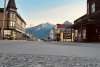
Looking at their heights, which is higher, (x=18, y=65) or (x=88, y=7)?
(x=88, y=7)

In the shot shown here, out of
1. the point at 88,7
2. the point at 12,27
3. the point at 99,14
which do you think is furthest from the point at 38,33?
the point at 99,14

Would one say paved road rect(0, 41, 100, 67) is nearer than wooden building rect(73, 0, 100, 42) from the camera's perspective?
Yes

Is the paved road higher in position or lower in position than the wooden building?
lower

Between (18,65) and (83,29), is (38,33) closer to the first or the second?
(83,29)

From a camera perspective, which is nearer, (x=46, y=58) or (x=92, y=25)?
(x=46, y=58)

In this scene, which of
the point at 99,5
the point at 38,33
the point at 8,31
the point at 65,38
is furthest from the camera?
the point at 38,33

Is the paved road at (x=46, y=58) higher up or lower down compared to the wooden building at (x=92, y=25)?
lower down

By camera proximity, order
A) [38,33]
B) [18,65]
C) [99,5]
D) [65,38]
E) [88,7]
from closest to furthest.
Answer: [18,65], [99,5], [88,7], [65,38], [38,33]


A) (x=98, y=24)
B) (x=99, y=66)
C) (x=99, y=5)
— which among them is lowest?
(x=99, y=66)

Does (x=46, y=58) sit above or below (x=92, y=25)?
below

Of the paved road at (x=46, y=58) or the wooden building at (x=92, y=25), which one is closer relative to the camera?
the paved road at (x=46, y=58)

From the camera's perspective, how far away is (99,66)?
7.37 meters

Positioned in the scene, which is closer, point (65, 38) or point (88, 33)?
point (88, 33)

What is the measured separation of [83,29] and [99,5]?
17.3 ft
